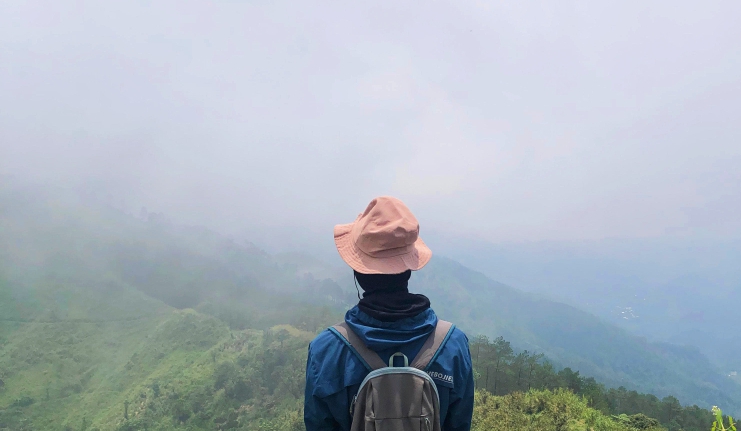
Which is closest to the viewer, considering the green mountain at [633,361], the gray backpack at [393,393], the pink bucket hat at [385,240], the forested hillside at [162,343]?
the gray backpack at [393,393]

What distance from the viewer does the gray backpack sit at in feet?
6.80

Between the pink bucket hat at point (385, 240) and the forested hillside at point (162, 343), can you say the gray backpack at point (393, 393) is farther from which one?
the forested hillside at point (162, 343)

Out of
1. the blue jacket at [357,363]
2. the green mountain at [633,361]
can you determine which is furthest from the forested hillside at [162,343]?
the blue jacket at [357,363]

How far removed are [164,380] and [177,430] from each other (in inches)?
533

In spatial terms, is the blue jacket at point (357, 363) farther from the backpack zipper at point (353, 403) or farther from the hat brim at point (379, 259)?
the hat brim at point (379, 259)

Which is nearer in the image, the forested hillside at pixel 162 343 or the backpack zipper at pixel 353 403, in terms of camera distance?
the backpack zipper at pixel 353 403

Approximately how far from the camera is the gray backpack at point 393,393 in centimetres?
207

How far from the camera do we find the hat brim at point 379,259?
7.40ft

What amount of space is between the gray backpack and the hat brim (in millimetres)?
376

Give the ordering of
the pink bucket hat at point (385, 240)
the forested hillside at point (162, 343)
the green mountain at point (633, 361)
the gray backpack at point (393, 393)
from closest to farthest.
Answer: the gray backpack at point (393, 393), the pink bucket hat at point (385, 240), the forested hillside at point (162, 343), the green mountain at point (633, 361)

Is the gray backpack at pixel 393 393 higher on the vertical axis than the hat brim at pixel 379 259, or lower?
lower

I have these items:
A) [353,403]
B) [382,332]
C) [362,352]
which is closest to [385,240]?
[382,332]

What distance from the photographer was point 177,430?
2053 inches

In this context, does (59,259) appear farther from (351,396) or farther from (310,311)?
(351,396)
